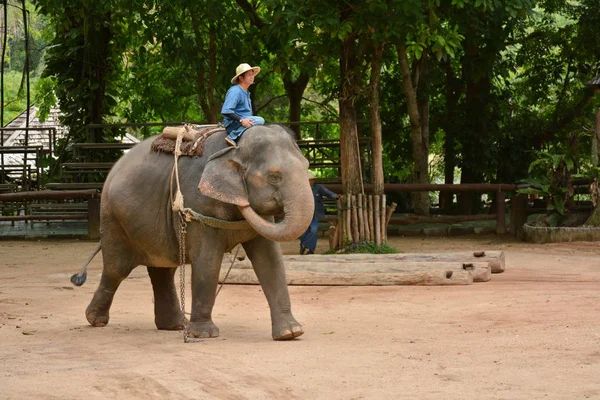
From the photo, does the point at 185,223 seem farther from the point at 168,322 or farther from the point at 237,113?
the point at 168,322

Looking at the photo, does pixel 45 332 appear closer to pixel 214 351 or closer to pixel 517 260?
pixel 214 351

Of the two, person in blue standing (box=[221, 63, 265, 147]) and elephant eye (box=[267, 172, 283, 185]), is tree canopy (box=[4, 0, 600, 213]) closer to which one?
person in blue standing (box=[221, 63, 265, 147])

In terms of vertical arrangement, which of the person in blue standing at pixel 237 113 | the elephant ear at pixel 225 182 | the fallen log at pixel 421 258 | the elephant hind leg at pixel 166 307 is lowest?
the elephant hind leg at pixel 166 307

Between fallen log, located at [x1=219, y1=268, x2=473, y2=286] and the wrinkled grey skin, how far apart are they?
10.7ft

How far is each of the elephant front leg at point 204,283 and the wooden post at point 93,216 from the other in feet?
37.5

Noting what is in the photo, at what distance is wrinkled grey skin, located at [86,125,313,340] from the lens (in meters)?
8.95

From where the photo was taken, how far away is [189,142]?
9.67m

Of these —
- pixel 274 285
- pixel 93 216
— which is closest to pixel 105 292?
pixel 274 285

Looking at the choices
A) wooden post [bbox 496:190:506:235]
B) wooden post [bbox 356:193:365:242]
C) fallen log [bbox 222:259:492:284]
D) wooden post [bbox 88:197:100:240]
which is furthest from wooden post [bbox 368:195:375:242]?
wooden post [bbox 88:197:100:240]

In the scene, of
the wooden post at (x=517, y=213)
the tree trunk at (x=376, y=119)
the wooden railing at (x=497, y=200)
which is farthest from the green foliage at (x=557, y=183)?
the tree trunk at (x=376, y=119)

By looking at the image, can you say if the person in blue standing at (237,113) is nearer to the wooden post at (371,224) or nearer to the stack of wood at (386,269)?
the stack of wood at (386,269)

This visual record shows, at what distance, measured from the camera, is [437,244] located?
18.7 m

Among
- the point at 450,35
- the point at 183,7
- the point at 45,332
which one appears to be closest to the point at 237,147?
the point at 45,332

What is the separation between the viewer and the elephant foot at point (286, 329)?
9.12m
